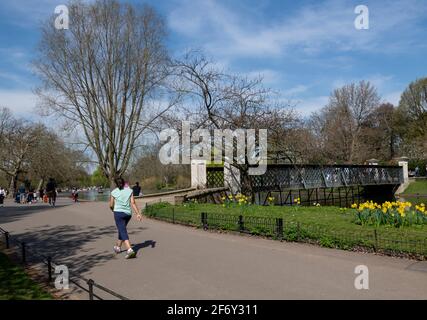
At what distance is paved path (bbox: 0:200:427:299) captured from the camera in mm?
6094

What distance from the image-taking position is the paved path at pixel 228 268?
609 centimetres

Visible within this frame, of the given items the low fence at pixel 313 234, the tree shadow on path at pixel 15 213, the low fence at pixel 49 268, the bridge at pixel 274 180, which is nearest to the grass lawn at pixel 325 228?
the low fence at pixel 313 234

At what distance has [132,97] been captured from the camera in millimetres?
25984

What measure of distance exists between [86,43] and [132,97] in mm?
4267

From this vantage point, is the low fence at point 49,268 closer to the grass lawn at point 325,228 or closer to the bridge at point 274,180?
the grass lawn at point 325,228

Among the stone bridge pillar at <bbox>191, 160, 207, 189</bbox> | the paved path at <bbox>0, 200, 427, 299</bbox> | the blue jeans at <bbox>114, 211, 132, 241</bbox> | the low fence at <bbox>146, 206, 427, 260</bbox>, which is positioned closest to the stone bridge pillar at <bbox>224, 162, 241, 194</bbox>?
the stone bridge pillar at <bbox>191, 160, 207, 189</bbox>

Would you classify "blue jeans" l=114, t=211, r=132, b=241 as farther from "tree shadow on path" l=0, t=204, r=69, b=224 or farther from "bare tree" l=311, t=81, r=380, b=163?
"bare tree" l=311, t=81, r=380, b=163

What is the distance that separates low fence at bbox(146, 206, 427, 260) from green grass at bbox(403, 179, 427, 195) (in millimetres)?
39773

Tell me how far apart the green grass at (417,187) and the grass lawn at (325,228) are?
3809 centimetres

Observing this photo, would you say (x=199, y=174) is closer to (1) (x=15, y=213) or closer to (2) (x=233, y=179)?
(2) (x=233, y=179)

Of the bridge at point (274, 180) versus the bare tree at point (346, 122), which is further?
the bare tree at point (346, 122)

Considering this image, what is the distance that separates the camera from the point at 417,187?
4822cm

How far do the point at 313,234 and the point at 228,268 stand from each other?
296cm
